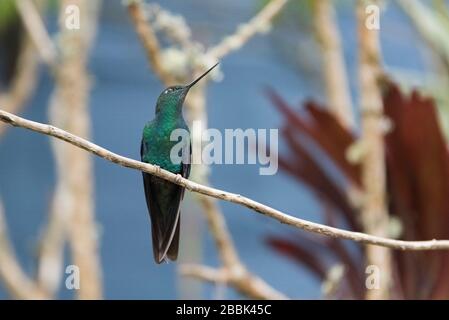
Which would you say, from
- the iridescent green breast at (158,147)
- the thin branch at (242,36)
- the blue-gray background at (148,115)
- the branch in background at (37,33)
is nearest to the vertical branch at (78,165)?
the branch in background at (37,33)

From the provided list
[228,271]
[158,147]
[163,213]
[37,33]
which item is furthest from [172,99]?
[37,33]

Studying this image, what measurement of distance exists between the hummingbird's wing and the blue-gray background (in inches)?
93.5

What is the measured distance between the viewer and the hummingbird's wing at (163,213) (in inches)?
48.0

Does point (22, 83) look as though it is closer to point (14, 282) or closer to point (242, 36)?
point (14, 282)

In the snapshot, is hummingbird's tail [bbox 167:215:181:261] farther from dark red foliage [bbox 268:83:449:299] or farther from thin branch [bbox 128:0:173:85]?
dark red foliage [bbox 268:83:449:299]

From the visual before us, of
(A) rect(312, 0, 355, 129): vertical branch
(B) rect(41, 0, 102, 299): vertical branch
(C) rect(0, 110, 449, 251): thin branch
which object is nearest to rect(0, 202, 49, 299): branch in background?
(B) rect(41, 0, 102, 299): vertical branch

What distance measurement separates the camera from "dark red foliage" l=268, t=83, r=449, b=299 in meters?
2.48

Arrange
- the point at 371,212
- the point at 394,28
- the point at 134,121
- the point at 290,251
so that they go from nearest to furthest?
the point at 371,212 → the point at 290,251 → the point at 134,121 → the point at 394,28

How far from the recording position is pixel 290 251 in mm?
2760

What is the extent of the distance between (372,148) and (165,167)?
106 cm

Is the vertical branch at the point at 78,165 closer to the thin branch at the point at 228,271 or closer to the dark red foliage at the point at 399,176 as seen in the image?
the thin branch at the point at 228,271

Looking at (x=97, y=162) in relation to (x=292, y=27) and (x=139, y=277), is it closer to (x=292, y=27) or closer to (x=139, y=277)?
(x=139, y=277)

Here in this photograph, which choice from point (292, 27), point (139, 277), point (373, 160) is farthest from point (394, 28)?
point (373, 160)
